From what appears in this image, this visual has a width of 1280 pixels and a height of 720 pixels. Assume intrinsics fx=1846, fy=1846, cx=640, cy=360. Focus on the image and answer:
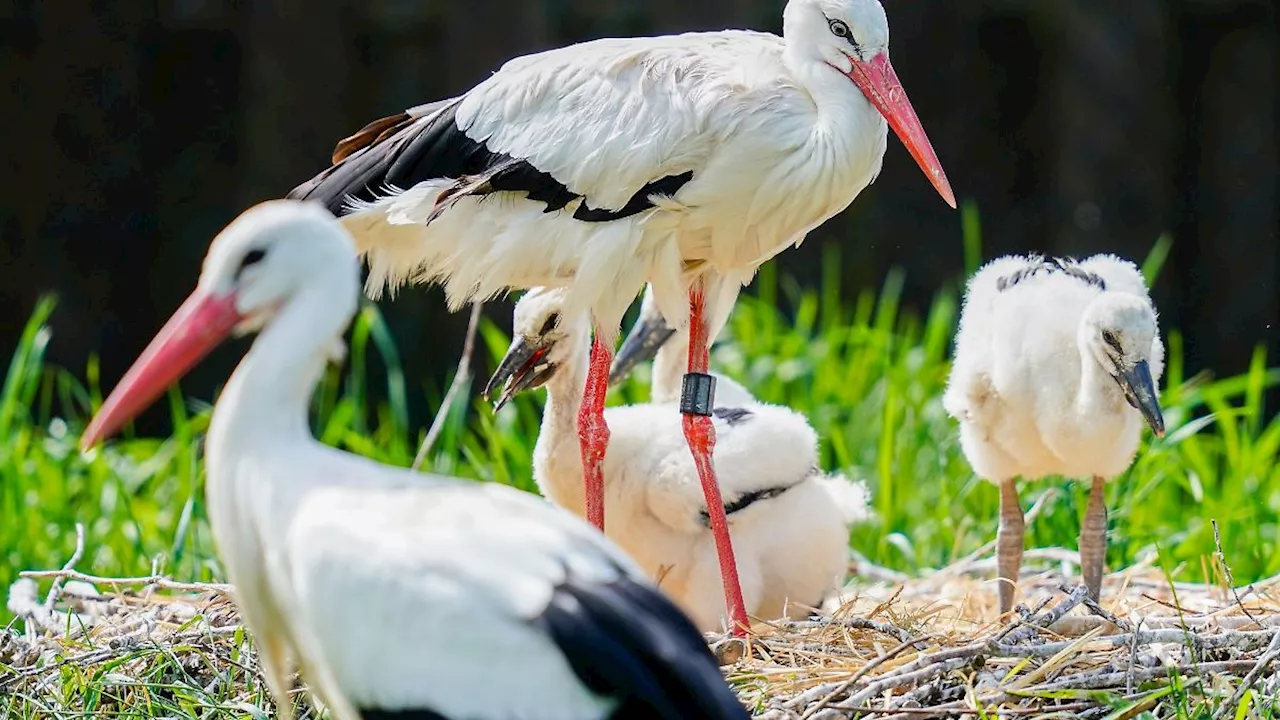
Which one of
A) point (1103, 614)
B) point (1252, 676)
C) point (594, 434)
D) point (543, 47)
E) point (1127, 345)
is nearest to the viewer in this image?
point (1252, 676)

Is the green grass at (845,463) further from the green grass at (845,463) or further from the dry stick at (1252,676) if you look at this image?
the dry stick at (1252,676)

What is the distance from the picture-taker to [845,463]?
593 centimetres

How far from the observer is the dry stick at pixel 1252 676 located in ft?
10.3

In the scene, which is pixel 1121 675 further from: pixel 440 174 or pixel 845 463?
pixel 845 463

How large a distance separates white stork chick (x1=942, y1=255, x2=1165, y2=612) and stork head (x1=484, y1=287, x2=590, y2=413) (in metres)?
0.97

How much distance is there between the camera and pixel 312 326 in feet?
8.71

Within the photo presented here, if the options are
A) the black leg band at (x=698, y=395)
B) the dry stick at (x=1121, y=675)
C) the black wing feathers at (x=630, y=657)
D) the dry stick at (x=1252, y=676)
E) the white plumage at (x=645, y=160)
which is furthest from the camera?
the black leg band at (x=698, y=395)

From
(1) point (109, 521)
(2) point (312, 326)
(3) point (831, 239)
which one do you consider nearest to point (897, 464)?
(3) point (831, 239)

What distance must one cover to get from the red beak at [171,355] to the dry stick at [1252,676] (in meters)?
1.75

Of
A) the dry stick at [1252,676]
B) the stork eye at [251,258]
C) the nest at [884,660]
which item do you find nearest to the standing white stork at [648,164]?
the nest at [884,660]

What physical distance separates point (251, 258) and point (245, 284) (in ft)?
0.13

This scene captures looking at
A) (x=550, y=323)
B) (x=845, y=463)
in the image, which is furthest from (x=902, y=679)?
(x=845, y=463)

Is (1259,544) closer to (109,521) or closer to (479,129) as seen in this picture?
(479,129)

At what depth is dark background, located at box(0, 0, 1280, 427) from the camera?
7.41 m
